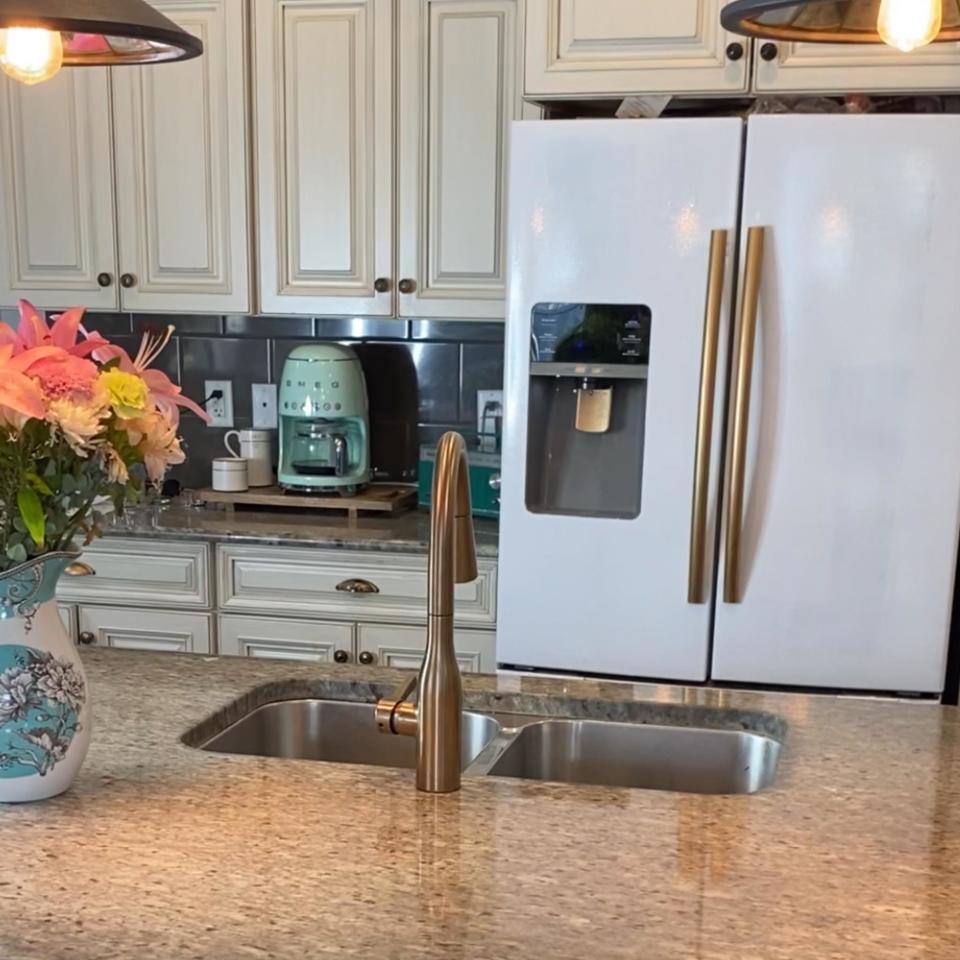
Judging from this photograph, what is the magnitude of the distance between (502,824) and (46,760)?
0.49 m

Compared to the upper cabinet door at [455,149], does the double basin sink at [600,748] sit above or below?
below

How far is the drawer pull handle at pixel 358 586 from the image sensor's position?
2.68 m

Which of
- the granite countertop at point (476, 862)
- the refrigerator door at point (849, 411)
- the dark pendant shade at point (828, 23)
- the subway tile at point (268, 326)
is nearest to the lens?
the granite countertop at point (476, 862)

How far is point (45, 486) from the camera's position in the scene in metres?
1.12

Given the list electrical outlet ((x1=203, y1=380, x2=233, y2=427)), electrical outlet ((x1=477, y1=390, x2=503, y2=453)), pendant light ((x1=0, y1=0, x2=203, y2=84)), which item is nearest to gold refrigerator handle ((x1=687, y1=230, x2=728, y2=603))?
electrical outlet ((x1=477, y1=390, x2=503, y2=453))

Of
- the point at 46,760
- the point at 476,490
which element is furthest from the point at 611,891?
the point at 476,490

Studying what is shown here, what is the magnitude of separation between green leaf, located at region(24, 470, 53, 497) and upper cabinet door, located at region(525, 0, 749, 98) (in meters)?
1.63

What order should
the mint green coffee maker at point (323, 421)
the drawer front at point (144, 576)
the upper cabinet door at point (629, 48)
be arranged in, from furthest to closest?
the mint green coffee maker at point (323, 421) < the drawer front at point (144, 576) < the upper cabinet door at point (629, 48)

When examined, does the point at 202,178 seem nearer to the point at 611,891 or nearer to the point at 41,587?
the point at 41,587

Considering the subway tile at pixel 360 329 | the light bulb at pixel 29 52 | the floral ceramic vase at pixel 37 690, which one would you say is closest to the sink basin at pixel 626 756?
the floral ceramic vase at pixel 37 690

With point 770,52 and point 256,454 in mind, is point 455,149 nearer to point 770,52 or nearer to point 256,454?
point 770,52

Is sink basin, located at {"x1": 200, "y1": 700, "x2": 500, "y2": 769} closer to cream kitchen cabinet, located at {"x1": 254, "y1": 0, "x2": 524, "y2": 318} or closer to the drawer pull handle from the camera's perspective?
the drawer pull handle

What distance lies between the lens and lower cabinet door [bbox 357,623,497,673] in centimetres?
263

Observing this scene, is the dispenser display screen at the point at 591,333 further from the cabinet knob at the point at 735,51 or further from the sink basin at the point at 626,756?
the sink basin at the point at 626,756
